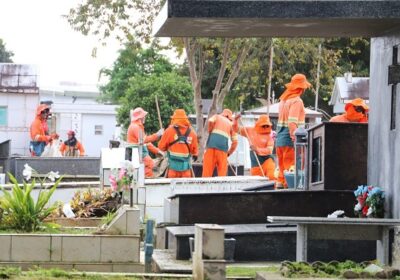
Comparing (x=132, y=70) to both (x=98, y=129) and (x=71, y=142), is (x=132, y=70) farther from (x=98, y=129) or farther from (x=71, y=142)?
(x=71, y=142)

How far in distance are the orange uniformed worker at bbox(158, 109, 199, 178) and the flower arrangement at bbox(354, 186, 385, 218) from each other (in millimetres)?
12732

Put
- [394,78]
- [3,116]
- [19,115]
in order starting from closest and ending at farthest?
[394,78]
[3,116]
[19,115]

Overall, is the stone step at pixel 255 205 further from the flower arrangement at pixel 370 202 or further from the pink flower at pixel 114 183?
the pink flower at pixel 114 183

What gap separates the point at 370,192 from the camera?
17312mm

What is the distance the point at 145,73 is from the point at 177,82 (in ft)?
40.6

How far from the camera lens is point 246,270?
16.8 meters

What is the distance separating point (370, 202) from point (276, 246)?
1760mm

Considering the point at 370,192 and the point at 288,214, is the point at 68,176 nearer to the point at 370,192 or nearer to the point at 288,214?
the point at 288,214

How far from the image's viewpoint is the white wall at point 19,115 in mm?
57875

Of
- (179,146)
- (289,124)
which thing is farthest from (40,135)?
(289,124)

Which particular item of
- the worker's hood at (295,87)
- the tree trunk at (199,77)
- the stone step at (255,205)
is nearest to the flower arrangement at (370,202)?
the stone step at (255,205)

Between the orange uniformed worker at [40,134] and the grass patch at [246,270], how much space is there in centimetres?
Answer: 2642

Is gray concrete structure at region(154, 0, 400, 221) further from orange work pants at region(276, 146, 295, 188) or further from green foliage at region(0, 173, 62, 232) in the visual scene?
orange work pants at region(276, 146, 295, 188)

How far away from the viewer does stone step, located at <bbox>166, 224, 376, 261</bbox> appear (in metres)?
18.2
